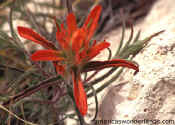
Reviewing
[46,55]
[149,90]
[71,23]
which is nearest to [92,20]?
[71,23]

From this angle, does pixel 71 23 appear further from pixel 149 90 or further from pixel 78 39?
pixel 149 90

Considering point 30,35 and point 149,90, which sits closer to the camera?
point 30,35

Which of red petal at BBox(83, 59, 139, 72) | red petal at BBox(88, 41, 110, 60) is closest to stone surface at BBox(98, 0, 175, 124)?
red petal at BBox(83, 59, 139, 72)

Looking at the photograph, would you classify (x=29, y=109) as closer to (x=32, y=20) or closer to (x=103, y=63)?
(x=32, y=20)

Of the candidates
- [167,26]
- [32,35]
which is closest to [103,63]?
[32,35]

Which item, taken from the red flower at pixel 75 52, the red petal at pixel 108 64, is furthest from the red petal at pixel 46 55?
the red petal at pixel 108 64

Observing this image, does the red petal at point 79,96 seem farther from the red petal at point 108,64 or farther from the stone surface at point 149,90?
the stone surface at point 149,90

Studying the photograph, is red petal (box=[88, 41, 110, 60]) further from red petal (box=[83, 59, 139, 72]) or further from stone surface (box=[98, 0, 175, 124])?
stone surface (box=[98, 0, 175, 124])
